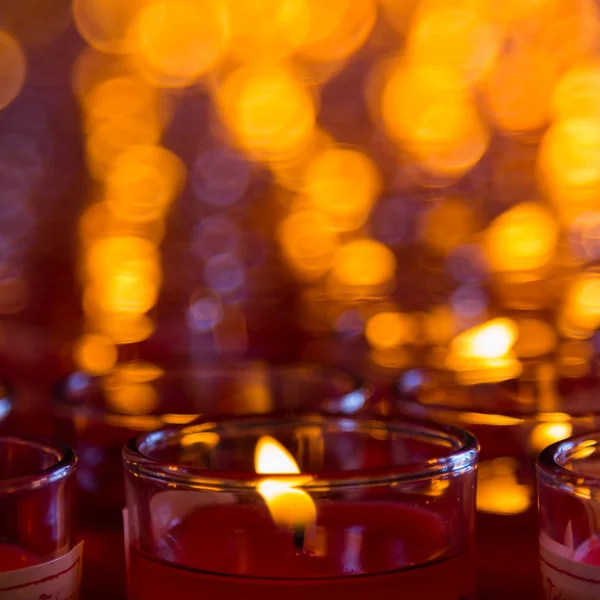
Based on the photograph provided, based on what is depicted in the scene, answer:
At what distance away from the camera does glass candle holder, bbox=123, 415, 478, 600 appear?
34cm

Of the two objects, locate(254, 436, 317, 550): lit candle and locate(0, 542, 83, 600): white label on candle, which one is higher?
locate(254, 436, 317, 550): lit candle

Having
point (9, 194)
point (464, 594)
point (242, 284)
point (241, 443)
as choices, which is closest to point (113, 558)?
point (241, 443)

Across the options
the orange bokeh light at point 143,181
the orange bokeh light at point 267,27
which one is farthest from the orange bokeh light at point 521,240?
the orange bokeh light at point 143,181

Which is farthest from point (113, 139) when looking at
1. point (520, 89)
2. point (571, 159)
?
point (571, 159)

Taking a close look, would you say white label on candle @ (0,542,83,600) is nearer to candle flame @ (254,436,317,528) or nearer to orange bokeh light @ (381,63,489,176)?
candle flame @ (254,436,317,528)

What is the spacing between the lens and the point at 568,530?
1.11 feet

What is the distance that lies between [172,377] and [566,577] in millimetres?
372

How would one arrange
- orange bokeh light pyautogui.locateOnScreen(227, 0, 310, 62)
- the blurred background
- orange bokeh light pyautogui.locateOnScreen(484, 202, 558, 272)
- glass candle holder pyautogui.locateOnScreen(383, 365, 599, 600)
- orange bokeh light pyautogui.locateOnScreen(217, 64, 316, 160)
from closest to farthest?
1. glass candle holder pyautogui.locateOnScreen(383, 365, 599, 600)
2. orange bokeh light pyautogui.locateOnScreen(484, 202, 558, 272)
3. the blurred background
4. orange bokeh light pyautogui.locateOnScreen(227, 0, 310, 62)
5. orange bokeh light pyautogui.locateOnScreen(217, 64, 316, 160)

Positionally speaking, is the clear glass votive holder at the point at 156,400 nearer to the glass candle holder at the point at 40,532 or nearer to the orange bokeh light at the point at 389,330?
the glass candle holder at the point at 40,532

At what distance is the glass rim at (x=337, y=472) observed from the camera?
1.10 ft

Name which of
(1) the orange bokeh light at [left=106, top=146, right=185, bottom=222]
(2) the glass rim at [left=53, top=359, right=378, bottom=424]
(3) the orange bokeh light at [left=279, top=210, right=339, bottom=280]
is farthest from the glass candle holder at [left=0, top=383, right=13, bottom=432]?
(1) the orange bokeh light at [left=106, top=146, right=185, bottom=222]

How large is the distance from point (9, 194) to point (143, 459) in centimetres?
272

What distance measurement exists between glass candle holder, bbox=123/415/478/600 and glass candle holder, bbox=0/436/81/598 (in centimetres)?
2

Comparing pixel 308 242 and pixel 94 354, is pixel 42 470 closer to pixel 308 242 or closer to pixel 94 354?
pixel 94 354
